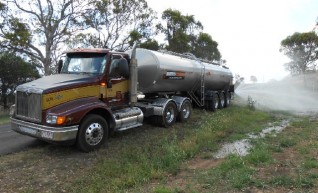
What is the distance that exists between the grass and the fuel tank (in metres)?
2.60

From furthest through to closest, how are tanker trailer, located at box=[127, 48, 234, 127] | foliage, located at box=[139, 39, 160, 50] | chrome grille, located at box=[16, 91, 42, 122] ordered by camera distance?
foliage, located at box=[139, 39, 160, 50] < tanker trailer, located at box=[127, 48, 234, 127] < chrome grille, located at box=[16, 91, 42, 122]

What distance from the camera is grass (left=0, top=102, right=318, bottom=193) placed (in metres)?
6.49

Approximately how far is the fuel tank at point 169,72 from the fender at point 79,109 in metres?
3.16

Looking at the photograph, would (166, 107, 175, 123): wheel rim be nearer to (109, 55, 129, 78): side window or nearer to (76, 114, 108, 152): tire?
(109, 55, 129, 78): side window

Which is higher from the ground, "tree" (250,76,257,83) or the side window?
"tree" (250,76,257,83)

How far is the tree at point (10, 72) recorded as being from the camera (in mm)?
Answer: 26047

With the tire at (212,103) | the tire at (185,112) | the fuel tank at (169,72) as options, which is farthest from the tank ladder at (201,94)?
the tire at (185,112)

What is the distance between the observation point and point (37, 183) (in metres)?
7.12

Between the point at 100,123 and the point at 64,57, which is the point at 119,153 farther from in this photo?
the point at 64,57

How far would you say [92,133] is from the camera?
9.20 meters

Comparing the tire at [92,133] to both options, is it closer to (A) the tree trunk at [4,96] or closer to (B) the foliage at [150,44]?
(A) the tree trunk at [4,96]

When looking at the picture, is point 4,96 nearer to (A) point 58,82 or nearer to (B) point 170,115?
(B) point 170,115

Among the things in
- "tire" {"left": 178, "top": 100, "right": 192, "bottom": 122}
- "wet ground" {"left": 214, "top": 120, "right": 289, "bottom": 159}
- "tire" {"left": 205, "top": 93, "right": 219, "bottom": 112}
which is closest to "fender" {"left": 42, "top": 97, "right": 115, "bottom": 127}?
"wet ground" {"left": 214, "top": 120, "right": 289, "bottom": 159}

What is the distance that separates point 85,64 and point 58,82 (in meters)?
1.34
